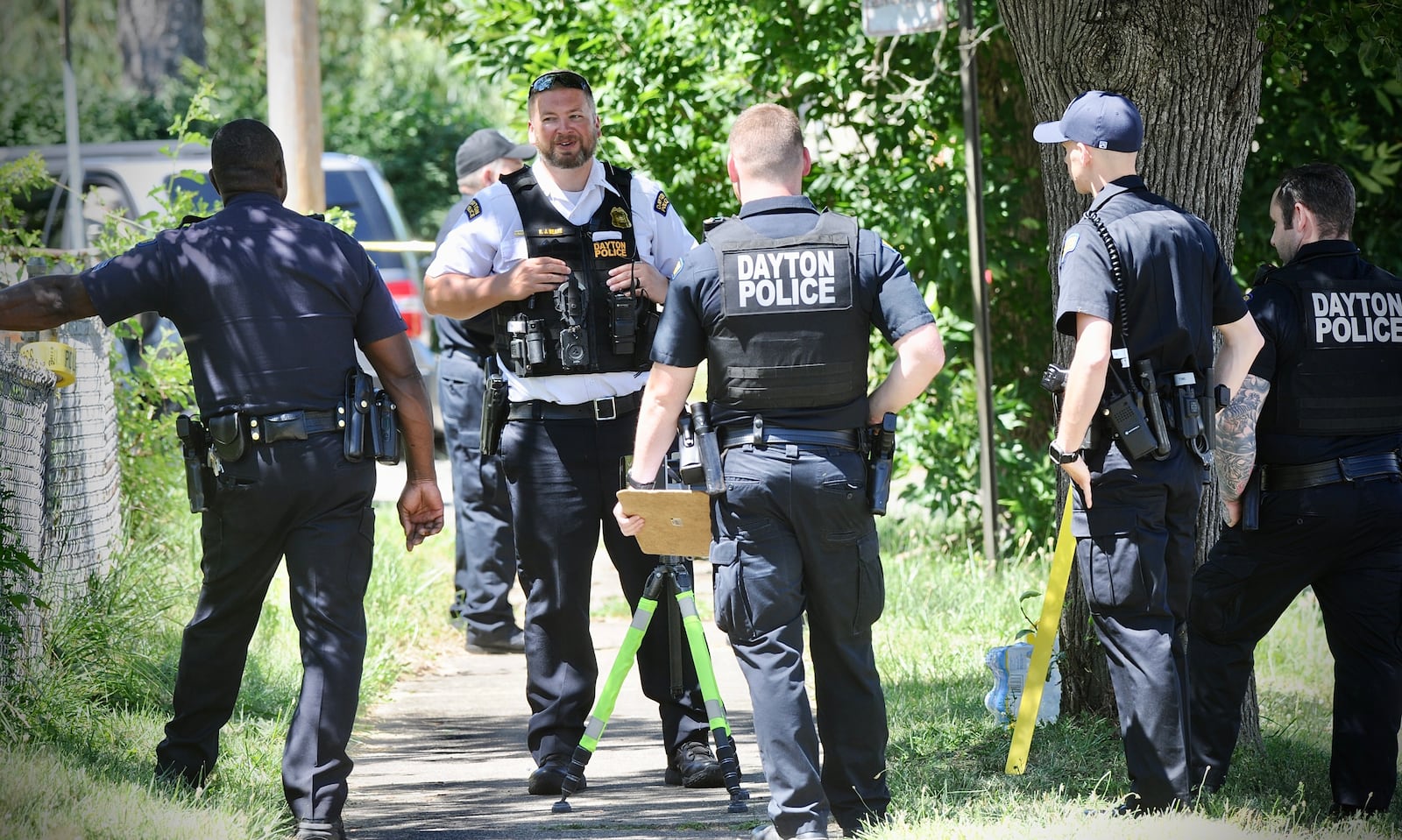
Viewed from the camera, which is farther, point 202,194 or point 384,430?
point 202,194

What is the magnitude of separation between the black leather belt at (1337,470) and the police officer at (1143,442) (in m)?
0.49

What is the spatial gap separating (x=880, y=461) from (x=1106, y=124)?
46.5 inches

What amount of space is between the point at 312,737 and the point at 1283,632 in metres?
5.00

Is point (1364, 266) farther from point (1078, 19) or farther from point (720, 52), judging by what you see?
point (720, 52)

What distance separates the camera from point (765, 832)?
13.9 feet

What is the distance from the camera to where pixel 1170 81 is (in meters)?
4.92

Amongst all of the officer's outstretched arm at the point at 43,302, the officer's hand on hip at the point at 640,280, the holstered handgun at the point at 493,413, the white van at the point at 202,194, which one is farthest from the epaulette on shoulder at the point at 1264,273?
the white van at the point at 202,194

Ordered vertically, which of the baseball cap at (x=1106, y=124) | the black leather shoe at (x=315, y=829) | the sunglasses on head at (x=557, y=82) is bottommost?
the black leather shoe at (x=315, y=829)

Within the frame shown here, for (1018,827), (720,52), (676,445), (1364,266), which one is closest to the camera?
(1018,827)

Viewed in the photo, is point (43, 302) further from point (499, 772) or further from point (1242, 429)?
point (1242, 429)

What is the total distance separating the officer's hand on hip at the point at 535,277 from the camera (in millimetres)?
4898

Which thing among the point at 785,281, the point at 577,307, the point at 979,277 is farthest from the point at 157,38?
the point at 785,281

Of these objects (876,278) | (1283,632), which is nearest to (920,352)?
(876,278)

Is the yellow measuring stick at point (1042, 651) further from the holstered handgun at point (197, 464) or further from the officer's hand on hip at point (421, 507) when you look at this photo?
the holstered handgun at point (197, 464)
